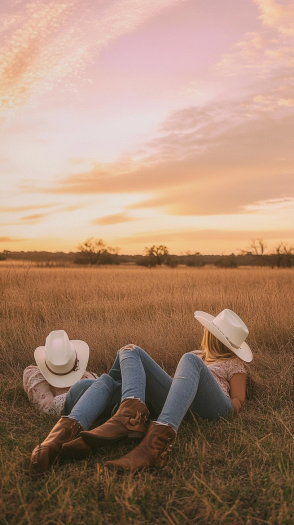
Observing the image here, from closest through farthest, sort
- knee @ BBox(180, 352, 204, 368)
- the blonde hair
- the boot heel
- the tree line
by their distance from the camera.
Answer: the boot heel < knee @ BBox(180, 352, 204, 368) < the blonde hair < the tree line

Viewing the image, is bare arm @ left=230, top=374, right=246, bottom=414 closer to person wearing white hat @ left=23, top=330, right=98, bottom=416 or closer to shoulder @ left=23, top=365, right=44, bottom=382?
person wearing white hat @ left=23, top=330, right=98, bottom=416

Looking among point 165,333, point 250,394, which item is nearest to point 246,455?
point 250,394

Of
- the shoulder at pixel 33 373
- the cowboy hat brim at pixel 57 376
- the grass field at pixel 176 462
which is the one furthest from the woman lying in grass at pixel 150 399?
the shoulder at pixel 33 373

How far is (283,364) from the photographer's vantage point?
4641mm

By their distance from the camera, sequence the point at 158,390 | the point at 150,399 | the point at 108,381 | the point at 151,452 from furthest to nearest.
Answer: the point at 150,399 → the point at 158,390 → the point at 108,381 → the point at 151,452

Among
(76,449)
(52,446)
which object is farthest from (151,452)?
(52,446)

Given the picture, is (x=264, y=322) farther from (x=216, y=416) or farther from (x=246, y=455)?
(x=246, y=455)

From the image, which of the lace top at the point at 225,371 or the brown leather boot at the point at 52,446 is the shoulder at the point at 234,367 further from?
the brown leather boot at the point at 52,446

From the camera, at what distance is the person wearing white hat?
342 cm

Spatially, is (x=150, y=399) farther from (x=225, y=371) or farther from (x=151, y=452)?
(x=151, y=452)

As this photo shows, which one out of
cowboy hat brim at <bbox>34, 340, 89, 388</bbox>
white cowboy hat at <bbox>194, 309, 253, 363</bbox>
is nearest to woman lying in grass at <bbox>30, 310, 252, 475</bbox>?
white cowboy hat at <bbox>194, 309, 253, 363</bbox>

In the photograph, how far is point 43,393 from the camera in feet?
11.6

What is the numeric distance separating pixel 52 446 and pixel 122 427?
0.42m

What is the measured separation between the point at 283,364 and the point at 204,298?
10.8ft
